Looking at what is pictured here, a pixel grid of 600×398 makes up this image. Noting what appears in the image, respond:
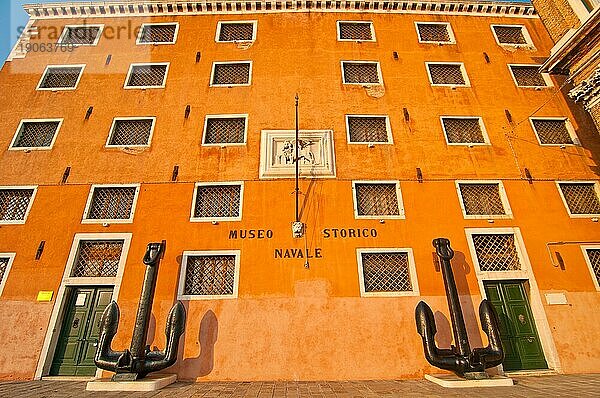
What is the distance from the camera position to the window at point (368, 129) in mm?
10648

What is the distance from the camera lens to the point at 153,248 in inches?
316

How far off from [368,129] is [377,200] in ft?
8.87

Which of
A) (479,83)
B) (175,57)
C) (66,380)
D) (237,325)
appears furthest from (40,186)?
(479,83)

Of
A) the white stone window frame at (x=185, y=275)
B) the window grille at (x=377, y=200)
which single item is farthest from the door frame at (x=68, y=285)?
the window grille at (x=377, y=200)

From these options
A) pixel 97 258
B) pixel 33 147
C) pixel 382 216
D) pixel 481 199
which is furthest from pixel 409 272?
pixel 33 147

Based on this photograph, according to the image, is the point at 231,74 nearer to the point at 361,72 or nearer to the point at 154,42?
the point at 154,42

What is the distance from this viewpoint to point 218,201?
962 centimetres

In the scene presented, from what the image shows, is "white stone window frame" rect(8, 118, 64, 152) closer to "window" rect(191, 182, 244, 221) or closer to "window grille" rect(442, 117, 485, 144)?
"window" rect(191, 182, 244, 221)

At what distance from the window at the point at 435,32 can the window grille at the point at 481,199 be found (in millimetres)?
6615

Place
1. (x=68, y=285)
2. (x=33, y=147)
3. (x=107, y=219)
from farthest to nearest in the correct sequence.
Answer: (x=33, y=147), (x=107, y=219), (x=68, y=285)

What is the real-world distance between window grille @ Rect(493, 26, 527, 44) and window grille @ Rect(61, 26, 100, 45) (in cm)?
1672

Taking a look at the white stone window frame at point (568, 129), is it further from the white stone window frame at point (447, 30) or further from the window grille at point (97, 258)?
the window grille at point (97, 258)

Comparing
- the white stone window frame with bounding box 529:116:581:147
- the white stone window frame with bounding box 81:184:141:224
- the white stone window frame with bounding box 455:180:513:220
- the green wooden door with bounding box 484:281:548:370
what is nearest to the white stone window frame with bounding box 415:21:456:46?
the white stone window frame with bounding box 529:116:581:147

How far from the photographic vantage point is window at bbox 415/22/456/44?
1303cm
